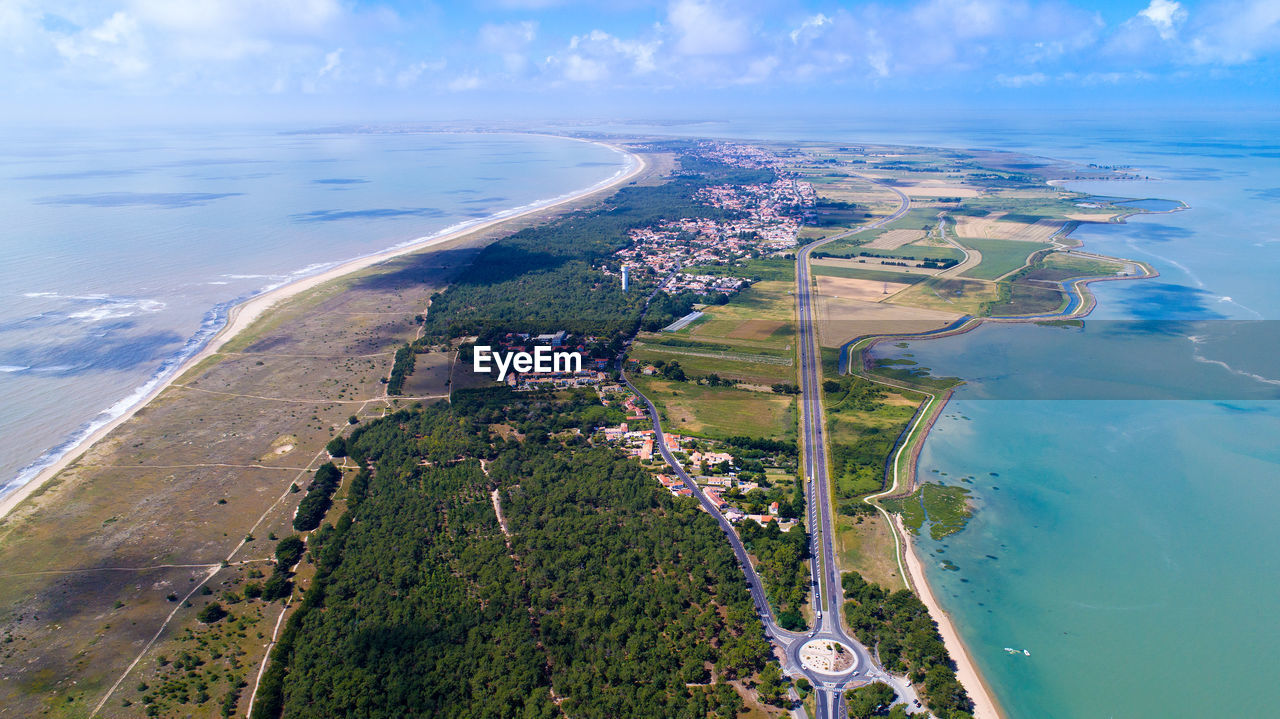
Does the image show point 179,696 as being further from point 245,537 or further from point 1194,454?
point 1194,454

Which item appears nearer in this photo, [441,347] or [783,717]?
[783,717]

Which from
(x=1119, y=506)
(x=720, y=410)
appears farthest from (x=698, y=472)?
(x=1119, y=506)

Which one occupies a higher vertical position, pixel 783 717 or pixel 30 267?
pixel 30 267

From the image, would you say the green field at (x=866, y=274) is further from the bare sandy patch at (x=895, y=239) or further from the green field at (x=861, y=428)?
the green field at (x=861, y=428)

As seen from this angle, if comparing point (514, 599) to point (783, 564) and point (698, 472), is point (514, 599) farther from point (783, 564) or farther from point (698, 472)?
point (698, 472)

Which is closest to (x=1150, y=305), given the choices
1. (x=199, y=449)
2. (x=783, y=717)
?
(x=783, y=717)

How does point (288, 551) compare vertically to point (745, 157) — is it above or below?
below
